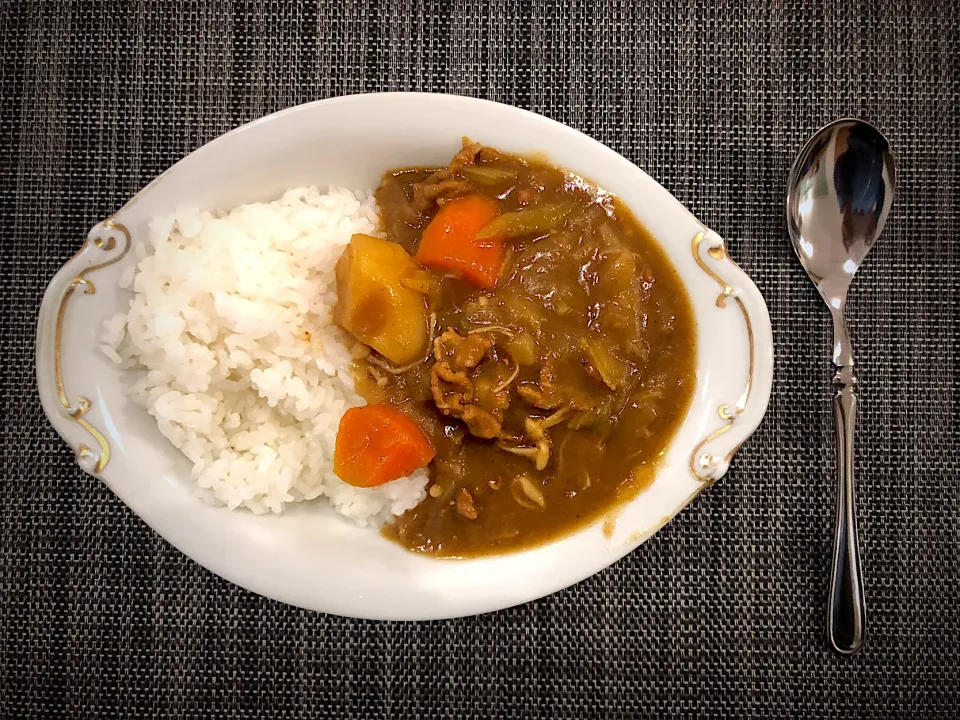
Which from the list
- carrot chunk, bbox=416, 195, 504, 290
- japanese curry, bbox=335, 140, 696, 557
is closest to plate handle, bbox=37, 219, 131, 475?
japanese curry, bbox=335, 140, 696, 557

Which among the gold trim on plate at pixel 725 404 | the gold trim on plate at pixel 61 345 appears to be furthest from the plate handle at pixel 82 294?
the gold trim on plate at pixel 725 404

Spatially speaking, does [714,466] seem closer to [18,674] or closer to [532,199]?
[532,199]

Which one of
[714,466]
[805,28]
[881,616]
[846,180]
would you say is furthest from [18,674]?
[805,28]

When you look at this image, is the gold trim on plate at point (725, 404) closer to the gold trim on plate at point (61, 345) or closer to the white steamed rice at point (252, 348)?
the white steamed rice at point (252, 348)

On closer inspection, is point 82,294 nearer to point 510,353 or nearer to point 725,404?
point 510,353

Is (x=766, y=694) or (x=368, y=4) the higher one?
(x=368, y=4)

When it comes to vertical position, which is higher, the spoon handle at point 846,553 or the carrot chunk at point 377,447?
the carrot chunk at point 377,447

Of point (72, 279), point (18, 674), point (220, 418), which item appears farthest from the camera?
point (18, 674)

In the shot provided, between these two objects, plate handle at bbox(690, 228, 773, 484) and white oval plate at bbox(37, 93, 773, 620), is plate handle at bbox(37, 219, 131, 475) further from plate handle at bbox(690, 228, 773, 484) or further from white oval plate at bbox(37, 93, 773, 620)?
plate handle at bbox(690, 228, 773, 484)
